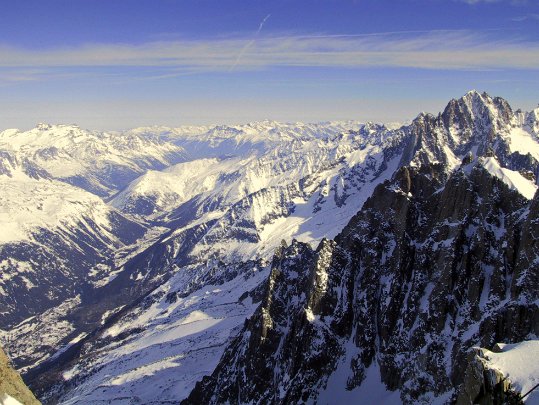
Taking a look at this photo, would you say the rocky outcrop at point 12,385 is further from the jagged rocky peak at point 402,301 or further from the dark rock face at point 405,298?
the jagged rocky peak at point 402,301

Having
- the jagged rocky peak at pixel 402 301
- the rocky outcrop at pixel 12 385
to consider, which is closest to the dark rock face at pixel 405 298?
the jagged rocky peak at pixel 402 301

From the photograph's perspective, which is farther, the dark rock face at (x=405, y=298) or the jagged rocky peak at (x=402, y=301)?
the jagged rocky peak at (x=402, y=301)

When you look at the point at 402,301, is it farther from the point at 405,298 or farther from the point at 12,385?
the point at 12,385

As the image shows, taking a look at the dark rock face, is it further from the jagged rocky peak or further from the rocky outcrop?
the rocky outcrop

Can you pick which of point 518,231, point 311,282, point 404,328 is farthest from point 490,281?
point 311,282

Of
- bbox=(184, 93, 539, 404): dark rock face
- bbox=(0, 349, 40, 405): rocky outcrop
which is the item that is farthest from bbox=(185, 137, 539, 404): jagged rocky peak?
bbox=(0, 349, 40, 405): rocky outcrop

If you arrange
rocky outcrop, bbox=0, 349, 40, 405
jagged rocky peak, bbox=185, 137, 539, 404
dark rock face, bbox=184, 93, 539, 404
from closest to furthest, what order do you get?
rocky outcrop, bbox=0, 349, 40, 405 < dark rock face, bbox=184, 93, 539, 404 < jagged rocky peak, bbox=185, 137, 539, 404
